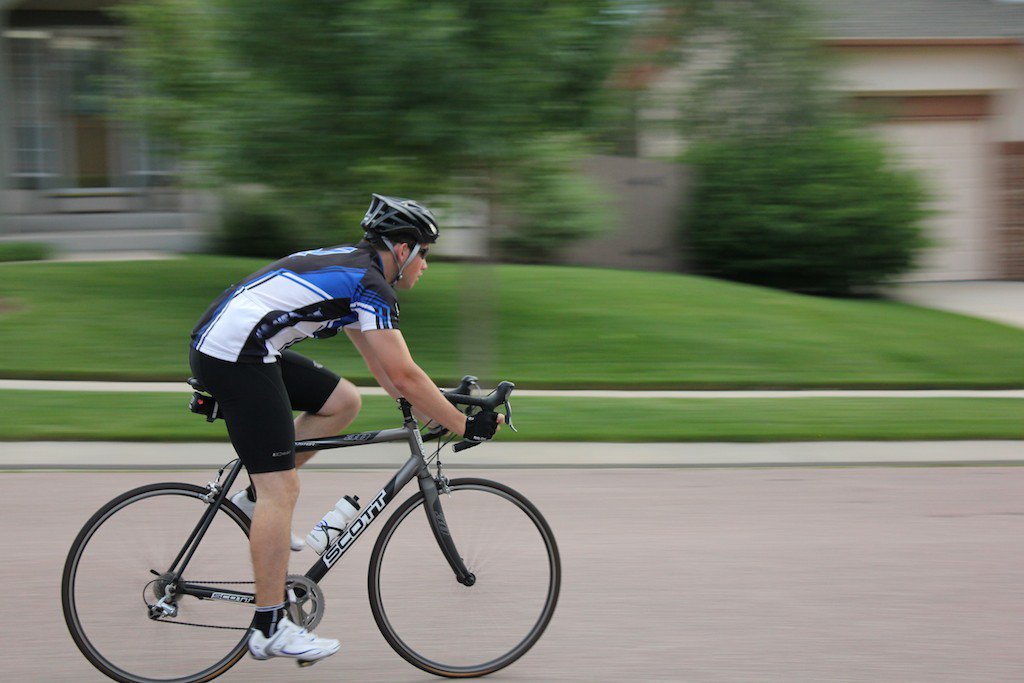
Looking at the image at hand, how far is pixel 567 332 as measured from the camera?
11.9 metres

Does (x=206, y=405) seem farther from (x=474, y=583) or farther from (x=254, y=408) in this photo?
(x=474, y=583)

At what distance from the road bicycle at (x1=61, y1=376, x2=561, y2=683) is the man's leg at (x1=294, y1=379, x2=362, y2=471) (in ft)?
0.46

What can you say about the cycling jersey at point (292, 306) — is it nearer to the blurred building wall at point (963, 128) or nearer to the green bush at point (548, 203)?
the green bush at point (548, 203)

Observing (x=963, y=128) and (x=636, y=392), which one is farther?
(x=963, y=128)

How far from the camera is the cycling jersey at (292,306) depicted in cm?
399

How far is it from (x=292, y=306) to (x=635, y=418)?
16.8 ft

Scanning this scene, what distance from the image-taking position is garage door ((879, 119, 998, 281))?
58.7ft

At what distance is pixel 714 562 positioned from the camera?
5.72 meters

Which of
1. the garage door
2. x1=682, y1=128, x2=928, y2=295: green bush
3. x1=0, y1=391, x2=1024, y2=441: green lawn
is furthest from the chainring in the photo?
the garage door

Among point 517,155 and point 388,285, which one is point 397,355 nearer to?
point 388,285

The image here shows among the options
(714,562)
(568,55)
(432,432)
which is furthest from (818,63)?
(432,432)

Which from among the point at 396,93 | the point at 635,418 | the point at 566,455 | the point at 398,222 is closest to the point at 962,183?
the point at 635,418

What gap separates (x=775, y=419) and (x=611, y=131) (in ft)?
9.61

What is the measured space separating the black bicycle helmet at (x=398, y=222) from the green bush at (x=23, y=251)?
12466 mm
